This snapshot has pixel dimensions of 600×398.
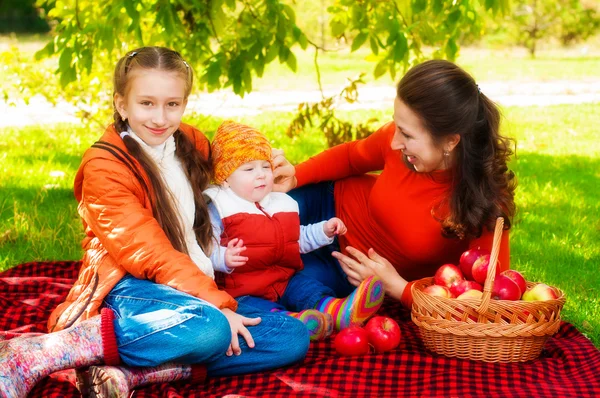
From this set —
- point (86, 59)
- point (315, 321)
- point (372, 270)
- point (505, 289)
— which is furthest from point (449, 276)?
point (86, 59)

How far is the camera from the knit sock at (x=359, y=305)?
350 centimetres

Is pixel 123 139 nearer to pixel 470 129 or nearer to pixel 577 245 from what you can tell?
pixel 470 129

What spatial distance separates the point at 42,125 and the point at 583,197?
5133 mm

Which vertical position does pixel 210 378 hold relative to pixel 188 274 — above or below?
below

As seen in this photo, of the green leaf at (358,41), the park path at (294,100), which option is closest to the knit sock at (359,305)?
the green leaf at (358,41)

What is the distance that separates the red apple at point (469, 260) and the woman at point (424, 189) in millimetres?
118

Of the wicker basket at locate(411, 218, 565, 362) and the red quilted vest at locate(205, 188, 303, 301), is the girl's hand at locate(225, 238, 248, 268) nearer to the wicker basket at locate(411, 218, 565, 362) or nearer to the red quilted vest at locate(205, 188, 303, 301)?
the red quilted vest at locate(205, 188, 303, 301)

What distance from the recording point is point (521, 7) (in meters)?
16.7

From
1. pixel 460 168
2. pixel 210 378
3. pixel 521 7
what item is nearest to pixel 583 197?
pixel 460 168

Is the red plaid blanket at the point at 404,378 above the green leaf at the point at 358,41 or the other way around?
the other way around

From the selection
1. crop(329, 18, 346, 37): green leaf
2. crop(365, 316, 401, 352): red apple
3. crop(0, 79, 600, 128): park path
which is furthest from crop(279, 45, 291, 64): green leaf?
crop(0, 79, 600, 128): park path

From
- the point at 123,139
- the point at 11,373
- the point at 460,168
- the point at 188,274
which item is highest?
the point at 123,139

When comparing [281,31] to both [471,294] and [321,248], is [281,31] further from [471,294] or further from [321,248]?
[471,294]

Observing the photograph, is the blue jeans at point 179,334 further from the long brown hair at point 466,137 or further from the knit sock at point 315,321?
the long brown hair at point 466,137
